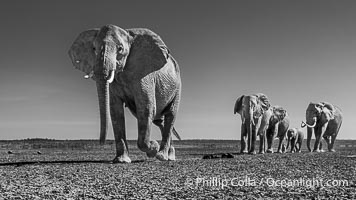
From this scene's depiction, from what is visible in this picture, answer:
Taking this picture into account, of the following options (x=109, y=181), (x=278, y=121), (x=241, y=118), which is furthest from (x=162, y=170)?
(x=278, y=121)

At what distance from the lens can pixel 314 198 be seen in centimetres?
709

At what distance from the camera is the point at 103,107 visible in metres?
12.5

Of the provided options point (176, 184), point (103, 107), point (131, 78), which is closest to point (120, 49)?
point (131, 78)

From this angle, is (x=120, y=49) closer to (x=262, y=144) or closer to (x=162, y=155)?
(x=162, y=155)

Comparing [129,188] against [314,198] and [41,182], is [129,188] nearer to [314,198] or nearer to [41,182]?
[41,182]

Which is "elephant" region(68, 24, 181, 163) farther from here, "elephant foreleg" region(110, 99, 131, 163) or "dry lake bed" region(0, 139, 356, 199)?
"dry lake bed" region(0, 139, 356, 199)

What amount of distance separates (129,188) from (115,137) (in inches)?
257

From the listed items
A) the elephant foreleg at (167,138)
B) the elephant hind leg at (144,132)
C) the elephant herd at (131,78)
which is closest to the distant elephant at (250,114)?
the elephant foreleg at (167,138)

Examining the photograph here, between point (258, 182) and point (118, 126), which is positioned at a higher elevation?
point (118, 126)

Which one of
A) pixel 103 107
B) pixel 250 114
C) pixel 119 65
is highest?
pixel 119 65

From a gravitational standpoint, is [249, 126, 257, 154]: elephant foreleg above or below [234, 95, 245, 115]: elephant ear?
below

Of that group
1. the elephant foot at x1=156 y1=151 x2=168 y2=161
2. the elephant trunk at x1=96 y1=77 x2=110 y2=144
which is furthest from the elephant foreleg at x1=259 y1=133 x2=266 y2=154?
the elephant trunk at x1=96 y1=77 x2=110 y2=144

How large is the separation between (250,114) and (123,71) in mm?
12977

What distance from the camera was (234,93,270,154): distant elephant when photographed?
25.0 m
